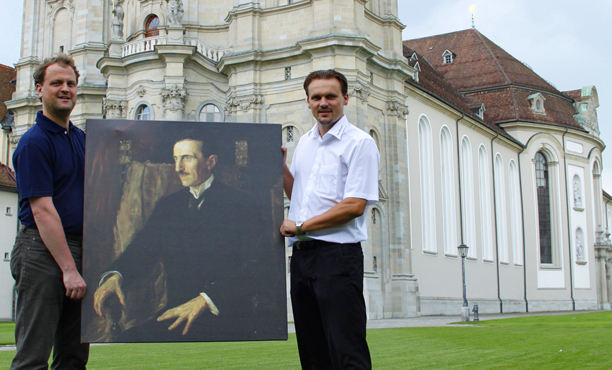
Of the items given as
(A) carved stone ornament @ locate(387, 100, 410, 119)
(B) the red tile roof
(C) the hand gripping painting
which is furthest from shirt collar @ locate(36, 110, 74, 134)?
(B) the red tile roof

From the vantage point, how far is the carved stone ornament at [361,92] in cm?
2834

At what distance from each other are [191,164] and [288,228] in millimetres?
680

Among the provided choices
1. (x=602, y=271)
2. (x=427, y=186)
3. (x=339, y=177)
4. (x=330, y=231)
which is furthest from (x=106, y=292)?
(x=602, y=271)

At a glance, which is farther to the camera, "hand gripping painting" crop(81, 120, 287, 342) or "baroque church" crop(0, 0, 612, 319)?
"baroque church" crop(0, 0, 612, 319)

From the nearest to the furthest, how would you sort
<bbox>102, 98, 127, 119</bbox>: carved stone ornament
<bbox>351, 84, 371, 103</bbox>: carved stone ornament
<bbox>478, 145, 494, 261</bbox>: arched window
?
<bbox>351, 84, 371, 103</bbox>: carved stone ornament
<bbox>102, 98, 127, 119</bbox>: carved stone ornament
<bbox>478, 145, 494, 261</bbox>: arched window

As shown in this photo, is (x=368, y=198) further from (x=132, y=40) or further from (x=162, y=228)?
(x=132, y=40)

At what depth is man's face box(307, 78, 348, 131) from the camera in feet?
13.5

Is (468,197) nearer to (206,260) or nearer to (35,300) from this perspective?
(206,260)

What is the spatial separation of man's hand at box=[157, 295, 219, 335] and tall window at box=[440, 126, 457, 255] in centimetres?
3451

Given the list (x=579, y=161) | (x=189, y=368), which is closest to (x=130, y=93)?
(x=189, y=368)

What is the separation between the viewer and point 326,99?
163 inches

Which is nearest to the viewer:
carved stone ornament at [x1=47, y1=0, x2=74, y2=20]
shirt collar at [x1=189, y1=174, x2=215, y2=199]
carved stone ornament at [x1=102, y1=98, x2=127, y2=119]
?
shirt collar at [x1=189, y1=174, x2=215, y2=199]

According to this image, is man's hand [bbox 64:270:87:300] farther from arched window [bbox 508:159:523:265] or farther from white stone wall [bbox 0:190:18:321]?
arched window [bbox 508:159:523:265]

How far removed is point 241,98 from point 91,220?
26332 mm
